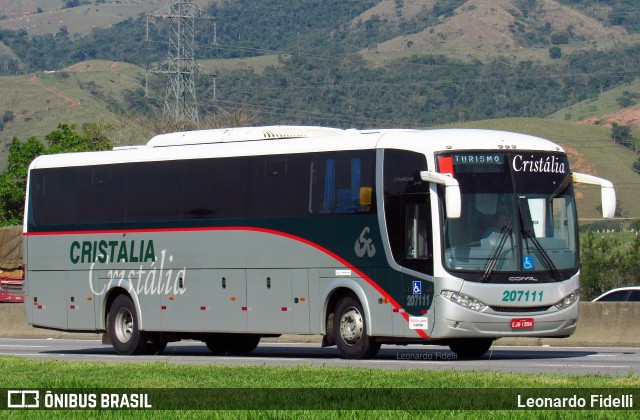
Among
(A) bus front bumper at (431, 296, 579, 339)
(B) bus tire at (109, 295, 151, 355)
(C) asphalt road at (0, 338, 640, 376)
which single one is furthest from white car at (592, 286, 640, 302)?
(B) bus tire at (109, 295, 151, 355)

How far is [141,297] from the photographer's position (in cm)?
2439

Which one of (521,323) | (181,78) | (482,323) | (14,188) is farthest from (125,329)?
(181,78)

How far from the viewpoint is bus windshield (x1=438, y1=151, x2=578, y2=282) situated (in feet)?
64.8

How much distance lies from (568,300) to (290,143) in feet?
17.5

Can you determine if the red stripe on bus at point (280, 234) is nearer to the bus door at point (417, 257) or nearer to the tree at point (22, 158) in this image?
the bus door at point (417, 257)

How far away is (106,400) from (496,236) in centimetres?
844

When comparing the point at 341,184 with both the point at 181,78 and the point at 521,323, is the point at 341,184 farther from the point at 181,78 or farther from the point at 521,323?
the point at 181,78

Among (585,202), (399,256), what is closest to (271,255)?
(399,256)

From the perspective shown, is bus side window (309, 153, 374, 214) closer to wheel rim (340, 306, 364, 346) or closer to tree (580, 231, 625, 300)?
wheel rim (340, 306, 364, 346)

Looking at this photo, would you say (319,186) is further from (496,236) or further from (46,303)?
(46,303)

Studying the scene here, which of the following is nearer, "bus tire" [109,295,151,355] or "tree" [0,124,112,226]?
"bus tire" [109,295,151,355]

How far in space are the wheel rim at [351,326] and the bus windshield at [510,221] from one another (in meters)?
2.02

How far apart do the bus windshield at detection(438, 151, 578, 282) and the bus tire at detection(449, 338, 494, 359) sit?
223 centimetres

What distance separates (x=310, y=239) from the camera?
853 inches
